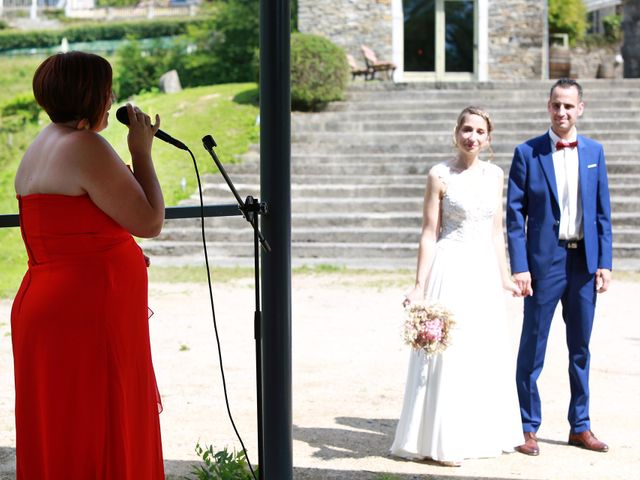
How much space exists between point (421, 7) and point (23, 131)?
10141 millimetres

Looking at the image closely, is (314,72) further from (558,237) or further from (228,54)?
(558,237)

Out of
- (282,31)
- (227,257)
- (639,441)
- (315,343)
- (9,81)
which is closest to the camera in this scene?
(282,31)

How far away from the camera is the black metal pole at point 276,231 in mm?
3830

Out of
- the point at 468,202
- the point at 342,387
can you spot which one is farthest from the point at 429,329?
the point at 342,387

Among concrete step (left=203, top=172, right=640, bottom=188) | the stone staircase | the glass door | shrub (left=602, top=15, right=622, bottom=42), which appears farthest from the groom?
shrub (left=602, top=15, right=622, bottom=42)

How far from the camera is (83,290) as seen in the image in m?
3.40

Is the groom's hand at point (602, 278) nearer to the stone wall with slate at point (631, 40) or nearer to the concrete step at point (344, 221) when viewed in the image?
the concrete step at point (344, 221)

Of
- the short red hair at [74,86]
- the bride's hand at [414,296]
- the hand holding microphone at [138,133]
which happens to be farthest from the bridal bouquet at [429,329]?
the short red hair at [74,86]

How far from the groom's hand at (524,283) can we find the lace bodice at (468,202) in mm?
251

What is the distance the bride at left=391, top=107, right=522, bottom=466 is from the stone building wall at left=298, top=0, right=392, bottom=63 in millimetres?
21154

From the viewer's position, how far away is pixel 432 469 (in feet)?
17.4

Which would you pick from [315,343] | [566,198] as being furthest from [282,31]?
[315,343]

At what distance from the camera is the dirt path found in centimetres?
543

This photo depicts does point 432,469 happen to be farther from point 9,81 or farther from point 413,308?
point 9,81
